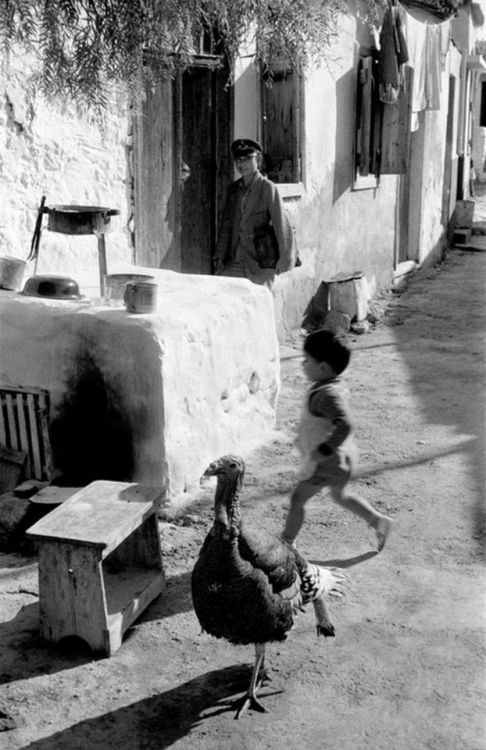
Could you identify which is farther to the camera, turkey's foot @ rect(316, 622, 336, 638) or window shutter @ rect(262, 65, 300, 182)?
window shutter @ rect(262, 65, 300, 182)

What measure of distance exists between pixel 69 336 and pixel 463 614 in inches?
99.6

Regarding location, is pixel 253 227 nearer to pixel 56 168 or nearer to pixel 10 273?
pixel 56 168

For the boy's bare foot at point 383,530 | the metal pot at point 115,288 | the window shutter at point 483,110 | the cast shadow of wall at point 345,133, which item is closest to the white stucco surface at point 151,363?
the metal pot at point 115,288

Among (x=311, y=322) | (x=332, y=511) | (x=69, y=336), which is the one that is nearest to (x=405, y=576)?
(x=332, y=511)

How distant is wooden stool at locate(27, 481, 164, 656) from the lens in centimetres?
381

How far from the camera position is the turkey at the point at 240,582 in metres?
3.45

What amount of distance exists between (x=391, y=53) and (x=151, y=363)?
7.42 meters

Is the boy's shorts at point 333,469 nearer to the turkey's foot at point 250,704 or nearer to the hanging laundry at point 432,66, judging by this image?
the turkey's foot at point 250,704

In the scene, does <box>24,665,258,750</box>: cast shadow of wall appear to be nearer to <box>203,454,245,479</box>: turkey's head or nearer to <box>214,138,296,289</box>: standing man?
<box>203,454,245,479</box>: turkey's head

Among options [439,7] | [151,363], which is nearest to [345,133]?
[439,7]

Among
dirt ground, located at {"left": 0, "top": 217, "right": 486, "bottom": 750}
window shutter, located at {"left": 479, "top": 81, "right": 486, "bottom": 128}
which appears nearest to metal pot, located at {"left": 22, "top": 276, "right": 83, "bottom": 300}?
dirt ground, located at {"left": 0, "top": 217, "right": 486, "bottom": 750}

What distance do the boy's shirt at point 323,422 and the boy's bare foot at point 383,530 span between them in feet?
1.72

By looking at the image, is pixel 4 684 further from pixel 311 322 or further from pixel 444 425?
pixel 311 322

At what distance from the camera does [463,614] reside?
421 cm
